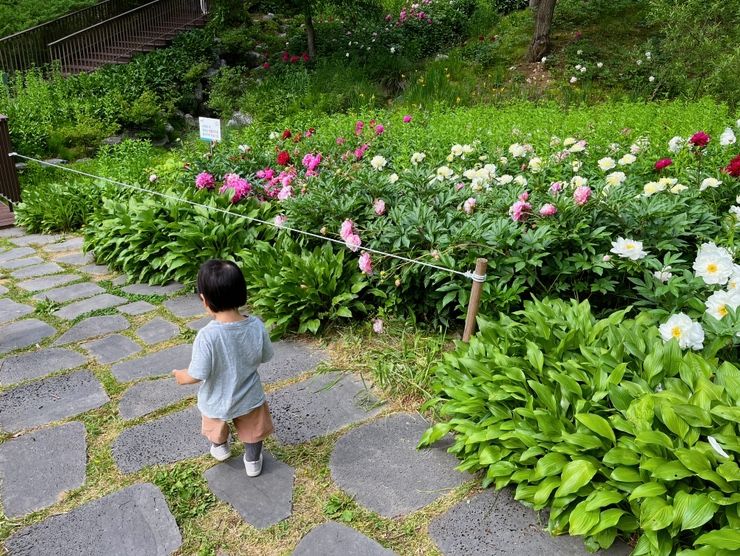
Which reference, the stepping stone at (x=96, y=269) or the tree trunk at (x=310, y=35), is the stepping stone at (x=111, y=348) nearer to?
the stepping stone at (x=96, y=269)

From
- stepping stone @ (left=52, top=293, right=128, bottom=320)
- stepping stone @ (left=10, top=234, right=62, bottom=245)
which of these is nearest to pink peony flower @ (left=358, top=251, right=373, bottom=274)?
stepping stone @ (left=52, top=293, right=128, bottom=320)

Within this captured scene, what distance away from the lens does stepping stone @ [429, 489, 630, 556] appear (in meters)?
1.79

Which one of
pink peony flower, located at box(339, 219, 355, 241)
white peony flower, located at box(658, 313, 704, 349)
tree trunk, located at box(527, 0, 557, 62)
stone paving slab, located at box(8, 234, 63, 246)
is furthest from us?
tree trunk, located at box(527, 0, 557, 62)

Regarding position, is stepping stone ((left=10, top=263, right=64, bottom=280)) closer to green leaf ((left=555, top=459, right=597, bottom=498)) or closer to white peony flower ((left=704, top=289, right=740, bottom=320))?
green leaf ((left=555, top=459, right=597, bottom=498))

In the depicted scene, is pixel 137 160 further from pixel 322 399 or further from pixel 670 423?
pixel 670 423

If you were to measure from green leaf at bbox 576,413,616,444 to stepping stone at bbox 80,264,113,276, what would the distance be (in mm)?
3845

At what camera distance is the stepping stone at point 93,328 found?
330cm

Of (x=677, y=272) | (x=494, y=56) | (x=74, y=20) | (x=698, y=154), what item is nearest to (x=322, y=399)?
(x=677, y=272)

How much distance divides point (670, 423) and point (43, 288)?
4077 mm

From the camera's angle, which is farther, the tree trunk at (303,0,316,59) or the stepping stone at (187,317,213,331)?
the tree trunk at (303,0,316,59)

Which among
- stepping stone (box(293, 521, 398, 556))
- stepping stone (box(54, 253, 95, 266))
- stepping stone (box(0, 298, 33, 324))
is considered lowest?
stepping stone (box(54, 253, 95, 266))

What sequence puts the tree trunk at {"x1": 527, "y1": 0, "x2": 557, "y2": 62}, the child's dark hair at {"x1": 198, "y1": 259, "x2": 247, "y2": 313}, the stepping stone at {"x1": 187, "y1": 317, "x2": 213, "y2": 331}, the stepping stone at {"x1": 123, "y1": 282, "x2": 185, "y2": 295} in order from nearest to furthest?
1. the child's dark hair at {"x1": 198, "y1": 259, "x2": 247, "y2": 313}
2. the stepping stone at {"x1": 187, "y1": 317, "x2": 213, "y2": 331}
3. the stepping stone at {"x1": 123, "y1": 282, "x2": 185, "y2": 295}
4. the tree trunk at {"x1": 527, "y1": 0, "x2": 557, "y2": 62}

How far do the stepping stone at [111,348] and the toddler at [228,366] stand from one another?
1.18 metres

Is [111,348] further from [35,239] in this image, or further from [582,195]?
[35,239]
